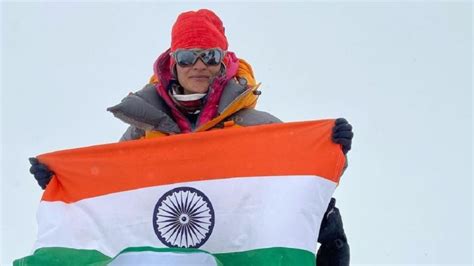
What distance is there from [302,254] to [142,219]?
0.85 meters

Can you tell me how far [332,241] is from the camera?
609cm

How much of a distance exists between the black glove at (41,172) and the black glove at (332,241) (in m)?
1.47

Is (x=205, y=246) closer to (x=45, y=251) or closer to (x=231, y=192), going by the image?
(x=231, y=192)

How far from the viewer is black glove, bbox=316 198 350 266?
19.6ft

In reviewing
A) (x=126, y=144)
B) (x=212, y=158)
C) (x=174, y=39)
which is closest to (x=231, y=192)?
(x=212, y=158)

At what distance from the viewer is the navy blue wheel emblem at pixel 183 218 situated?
5629 mm

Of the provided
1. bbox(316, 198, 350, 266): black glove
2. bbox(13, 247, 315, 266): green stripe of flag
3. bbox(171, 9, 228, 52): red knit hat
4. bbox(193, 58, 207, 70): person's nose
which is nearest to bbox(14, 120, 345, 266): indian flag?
bbox(13, 247, 315, 266): green stripe of flag

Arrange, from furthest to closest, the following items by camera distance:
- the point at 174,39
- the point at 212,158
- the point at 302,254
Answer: the point at 174,39 < the point at 212,158 < the point at 302,254

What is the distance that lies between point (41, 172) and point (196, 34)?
116 cm

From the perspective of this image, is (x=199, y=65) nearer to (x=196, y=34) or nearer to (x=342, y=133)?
(x=196, y=34)

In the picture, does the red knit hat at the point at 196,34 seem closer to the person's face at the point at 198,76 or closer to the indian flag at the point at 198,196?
the person's face at the point at 198,76

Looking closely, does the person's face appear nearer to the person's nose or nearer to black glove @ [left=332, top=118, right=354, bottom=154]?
the person's nose

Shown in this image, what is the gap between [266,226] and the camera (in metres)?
5.62

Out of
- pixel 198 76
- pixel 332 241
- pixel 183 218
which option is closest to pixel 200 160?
pixel 183 218
